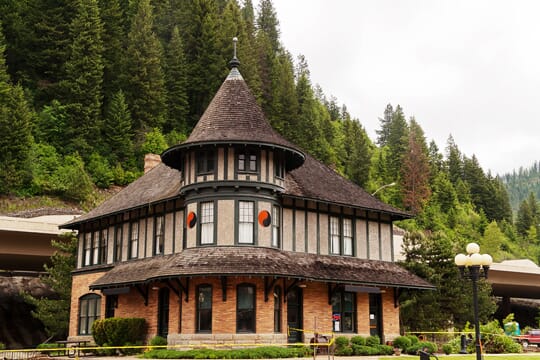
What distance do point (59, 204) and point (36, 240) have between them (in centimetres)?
1356

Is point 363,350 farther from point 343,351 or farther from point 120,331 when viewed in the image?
point 120,331

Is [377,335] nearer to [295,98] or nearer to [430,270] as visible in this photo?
[430,270]

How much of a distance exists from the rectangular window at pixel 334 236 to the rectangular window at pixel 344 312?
221 centimetres

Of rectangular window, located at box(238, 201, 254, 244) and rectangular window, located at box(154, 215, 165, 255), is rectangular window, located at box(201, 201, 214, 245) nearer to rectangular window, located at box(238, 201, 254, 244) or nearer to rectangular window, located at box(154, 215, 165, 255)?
rectangular window, located at box(238, 201, 254, 244)

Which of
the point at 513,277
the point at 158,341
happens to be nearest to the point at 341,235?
the point at 158,341

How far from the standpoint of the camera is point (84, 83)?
68.3 m

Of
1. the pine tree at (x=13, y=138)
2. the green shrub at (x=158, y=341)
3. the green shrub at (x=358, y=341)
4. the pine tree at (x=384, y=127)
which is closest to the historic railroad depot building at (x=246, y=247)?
the green shrub at (x=158, y=341)

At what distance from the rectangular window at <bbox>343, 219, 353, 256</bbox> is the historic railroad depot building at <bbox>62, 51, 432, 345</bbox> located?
58mm

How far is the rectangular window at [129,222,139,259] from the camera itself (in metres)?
35.6

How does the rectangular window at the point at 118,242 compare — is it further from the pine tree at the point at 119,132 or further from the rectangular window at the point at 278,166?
the pine tree at the point at 119,132

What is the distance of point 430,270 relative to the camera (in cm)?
Result: 4097

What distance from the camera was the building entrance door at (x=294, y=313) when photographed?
30.2 m

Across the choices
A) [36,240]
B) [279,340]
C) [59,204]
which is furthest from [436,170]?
[279,340]

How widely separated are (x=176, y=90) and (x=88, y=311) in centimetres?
4697
